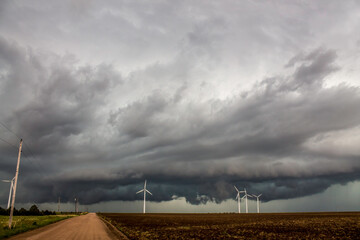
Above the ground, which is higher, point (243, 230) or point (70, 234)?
point (70, 234)

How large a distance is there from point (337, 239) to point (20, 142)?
5810cm

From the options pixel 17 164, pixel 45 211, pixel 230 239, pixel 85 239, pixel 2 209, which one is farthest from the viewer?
pixel 45 211

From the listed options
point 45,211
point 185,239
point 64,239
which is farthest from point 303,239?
point 45,211

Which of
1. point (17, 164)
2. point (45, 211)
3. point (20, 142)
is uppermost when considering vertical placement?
point (20, 142)

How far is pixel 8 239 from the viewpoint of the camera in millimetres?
36281

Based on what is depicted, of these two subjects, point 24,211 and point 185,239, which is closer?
point 185,239

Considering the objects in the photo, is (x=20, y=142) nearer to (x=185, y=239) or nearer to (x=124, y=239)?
(x=124, y=239)

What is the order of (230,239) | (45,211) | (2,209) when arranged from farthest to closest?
(45,211) → (2,209) → (230,239)

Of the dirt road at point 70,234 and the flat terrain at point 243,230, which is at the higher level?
the dirt road at point 70,234

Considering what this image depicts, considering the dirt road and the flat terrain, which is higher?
the dirt road

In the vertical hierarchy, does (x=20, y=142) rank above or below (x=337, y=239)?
above

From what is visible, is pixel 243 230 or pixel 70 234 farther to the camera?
pixel 243 230

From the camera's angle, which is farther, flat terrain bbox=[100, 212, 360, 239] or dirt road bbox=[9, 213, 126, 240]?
flat terrain bbox=[100, 212, 360, 239]

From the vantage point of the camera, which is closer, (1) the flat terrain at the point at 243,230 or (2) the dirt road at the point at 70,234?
(2) the dirt road at the point at 70,234
